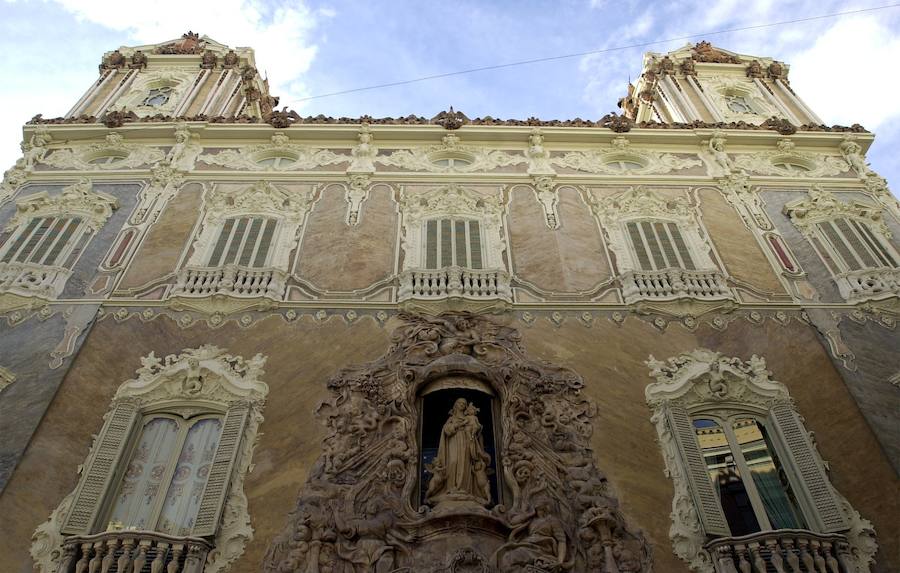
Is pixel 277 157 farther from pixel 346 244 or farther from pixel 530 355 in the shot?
pixel 530 355

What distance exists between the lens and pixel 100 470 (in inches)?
407

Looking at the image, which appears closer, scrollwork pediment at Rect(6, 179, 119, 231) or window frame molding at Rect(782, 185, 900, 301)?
window frame molding at Rect(782, 185, 900, 301)

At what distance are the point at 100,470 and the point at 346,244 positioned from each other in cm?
645

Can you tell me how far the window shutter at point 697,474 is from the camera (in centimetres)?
978

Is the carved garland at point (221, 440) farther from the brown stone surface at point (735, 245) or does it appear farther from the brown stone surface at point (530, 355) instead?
the brown stone surface at point (735, 245)

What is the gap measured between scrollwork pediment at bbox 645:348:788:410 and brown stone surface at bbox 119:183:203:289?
31.3ft

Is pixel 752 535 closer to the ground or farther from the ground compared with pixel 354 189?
closer to the ground

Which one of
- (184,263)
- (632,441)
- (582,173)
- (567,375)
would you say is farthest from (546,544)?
(582,173)

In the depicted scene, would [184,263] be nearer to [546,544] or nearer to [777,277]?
[546,544]

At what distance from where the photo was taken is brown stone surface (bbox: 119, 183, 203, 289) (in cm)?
1405

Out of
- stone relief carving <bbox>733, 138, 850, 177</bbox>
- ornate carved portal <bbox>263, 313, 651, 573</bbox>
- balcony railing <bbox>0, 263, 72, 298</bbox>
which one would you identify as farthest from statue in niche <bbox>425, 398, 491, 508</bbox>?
stone relief carving <bbox>733, 138, 850, 177</bbox>

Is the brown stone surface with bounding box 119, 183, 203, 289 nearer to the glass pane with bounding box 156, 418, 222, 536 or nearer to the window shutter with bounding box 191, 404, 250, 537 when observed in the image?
the glass pane with bounding box 156, 418, 222, 536

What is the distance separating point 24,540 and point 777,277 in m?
13.6

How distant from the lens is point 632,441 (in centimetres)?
1095
